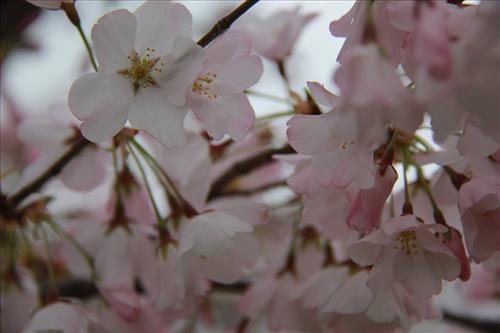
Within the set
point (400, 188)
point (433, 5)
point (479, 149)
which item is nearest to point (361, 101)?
point (433, 5)

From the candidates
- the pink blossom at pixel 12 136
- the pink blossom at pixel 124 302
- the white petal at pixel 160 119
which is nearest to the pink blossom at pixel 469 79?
the white petal at pixel 160 119

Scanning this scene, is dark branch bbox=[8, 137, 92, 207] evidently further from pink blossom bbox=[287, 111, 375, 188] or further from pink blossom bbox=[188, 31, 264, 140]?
pink blossom bbox=[287, 111, 375, 188]

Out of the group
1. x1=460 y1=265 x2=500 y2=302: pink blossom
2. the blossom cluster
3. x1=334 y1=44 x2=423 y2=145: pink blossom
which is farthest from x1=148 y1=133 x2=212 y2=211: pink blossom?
x1=460 y1=265 x2=500 y2=302: pink blossom

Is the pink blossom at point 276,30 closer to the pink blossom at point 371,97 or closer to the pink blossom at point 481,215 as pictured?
the pink blossom at point 481,215

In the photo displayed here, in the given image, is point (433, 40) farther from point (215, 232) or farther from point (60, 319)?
point (60, 319)

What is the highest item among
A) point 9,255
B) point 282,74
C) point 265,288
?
point 282,74

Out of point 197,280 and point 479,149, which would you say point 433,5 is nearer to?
point 479,149
